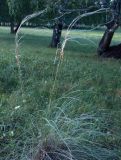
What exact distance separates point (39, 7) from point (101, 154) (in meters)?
11.9

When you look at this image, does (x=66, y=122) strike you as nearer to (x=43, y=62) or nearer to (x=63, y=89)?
(x=63, y=89)

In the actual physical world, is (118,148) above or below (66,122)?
below

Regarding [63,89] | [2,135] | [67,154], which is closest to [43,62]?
[63,89]

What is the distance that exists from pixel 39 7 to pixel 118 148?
11.4m

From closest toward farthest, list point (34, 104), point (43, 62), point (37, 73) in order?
point (34, 104)
point (37, 73)
point (43, 62)

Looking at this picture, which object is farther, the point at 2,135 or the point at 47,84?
the point at 47,84

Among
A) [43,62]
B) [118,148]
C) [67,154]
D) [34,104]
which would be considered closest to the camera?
[67,154]

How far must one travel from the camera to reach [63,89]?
7945 millimetres

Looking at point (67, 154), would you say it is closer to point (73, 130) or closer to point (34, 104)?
point (73, 130)

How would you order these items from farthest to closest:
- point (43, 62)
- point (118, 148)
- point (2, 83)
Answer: point (43, 62), point (2, 83), point (118, 148)

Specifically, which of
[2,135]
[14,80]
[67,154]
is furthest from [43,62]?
[67,154]

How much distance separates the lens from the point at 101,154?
4555 mm

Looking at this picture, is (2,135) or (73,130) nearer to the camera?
(73,130)

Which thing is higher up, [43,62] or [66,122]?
[66,122]
